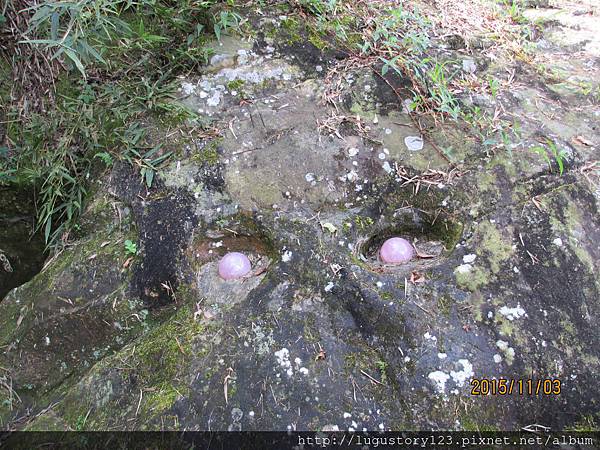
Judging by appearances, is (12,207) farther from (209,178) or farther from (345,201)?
(345,201)

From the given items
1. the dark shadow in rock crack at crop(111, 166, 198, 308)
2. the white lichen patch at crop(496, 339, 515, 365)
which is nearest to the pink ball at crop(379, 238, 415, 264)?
the white lichen patch at crop(496, 339, 515, 365)

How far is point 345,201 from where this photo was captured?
2.89 meters

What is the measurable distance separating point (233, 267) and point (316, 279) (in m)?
0.52

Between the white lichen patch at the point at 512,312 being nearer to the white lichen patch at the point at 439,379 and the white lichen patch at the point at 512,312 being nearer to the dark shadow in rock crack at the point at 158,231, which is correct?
the white lichen patch at the point at 439,379

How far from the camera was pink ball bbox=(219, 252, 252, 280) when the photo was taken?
2.70 m

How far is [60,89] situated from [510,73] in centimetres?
352

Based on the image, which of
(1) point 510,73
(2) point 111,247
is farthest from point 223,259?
(1) point 510,73

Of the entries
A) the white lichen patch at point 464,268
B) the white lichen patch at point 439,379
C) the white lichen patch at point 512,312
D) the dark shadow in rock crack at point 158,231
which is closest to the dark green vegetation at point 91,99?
the dark shadow in rock crack at point 158,231
